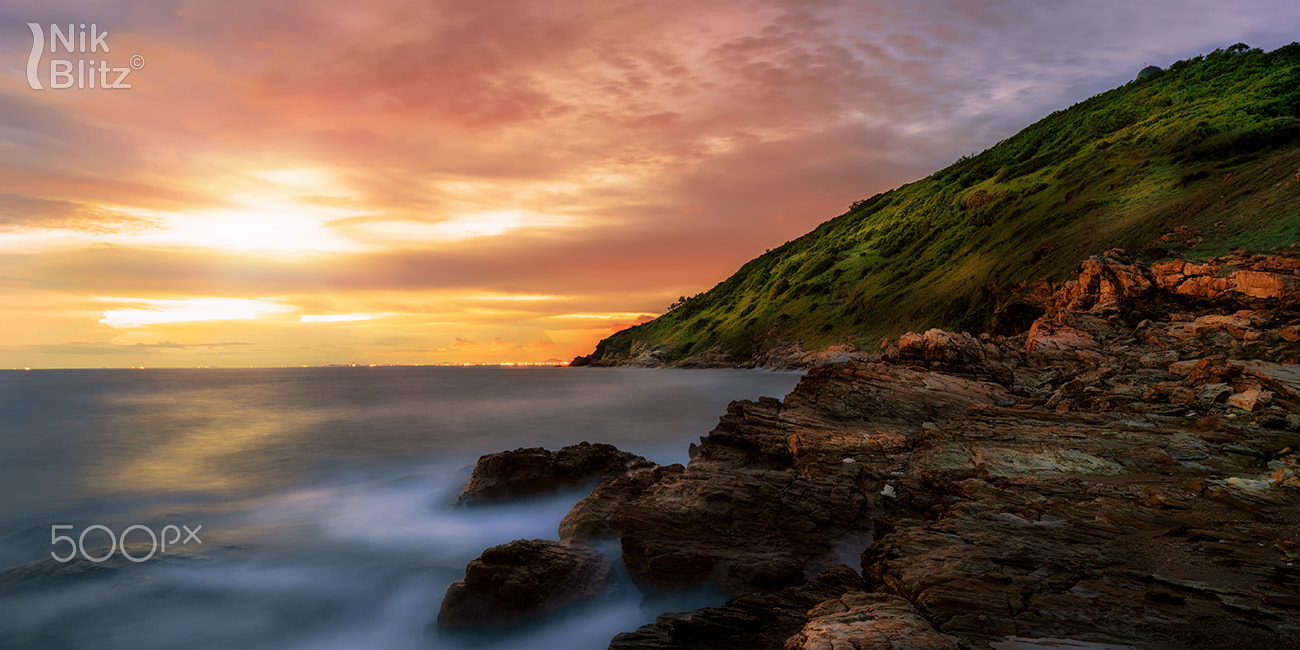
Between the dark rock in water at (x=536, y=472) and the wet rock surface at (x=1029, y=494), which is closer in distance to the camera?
the wet rock surface at (x=1029, y=494)

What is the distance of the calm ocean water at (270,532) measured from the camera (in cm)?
1192

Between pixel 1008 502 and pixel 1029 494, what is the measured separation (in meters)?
0.71

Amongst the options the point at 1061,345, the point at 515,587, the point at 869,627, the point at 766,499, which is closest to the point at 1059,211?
the point at 1061,345

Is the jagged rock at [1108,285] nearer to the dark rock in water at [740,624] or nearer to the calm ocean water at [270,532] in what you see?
the calm ocean water at [270,532]

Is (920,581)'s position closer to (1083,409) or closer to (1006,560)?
(1006,560)

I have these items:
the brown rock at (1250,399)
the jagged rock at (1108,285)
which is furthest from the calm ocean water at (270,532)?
the jagged rock at (1108,285)

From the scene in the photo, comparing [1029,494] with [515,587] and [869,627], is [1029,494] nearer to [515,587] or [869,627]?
[869,627]

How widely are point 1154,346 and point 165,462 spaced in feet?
145

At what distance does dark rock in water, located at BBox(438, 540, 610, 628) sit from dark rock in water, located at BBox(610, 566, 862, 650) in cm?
315

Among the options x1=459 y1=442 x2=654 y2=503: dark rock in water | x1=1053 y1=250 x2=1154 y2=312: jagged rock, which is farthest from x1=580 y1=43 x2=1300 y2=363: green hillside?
x1=459 y1=442 x2=654 y2=503: dark rock in water

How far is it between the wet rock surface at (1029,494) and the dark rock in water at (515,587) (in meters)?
1.37

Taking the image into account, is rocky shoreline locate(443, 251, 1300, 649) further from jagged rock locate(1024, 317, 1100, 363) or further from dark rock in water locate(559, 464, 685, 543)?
jagged rock locate(1024, 317, 1100, 363)

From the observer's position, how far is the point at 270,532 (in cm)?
1812

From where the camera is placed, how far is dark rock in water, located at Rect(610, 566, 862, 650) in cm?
817
